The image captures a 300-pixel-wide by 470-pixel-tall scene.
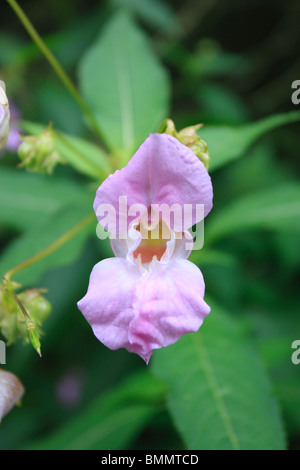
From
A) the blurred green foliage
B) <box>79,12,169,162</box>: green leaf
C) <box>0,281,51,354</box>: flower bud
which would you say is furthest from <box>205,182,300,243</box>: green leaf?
<box>0,281,51,354</box>: flower bud

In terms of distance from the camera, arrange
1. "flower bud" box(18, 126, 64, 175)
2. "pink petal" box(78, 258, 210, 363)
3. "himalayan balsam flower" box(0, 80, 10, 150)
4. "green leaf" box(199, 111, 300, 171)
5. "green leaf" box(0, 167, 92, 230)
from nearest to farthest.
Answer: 1. "pink petal" box(78, 258, 210, 363)
2. "himalayan balsam flower" box(0, 80, 10, 150)
3. "flower bud" box(18, 126, 64, 175)
4. "green leaf" box(199, 111, 300, 171)
5. "green leaf" box(0, 167, 92, 230)

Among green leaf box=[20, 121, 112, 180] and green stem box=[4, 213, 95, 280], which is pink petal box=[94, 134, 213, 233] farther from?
green leaf box=[20, 121, 112, 180]

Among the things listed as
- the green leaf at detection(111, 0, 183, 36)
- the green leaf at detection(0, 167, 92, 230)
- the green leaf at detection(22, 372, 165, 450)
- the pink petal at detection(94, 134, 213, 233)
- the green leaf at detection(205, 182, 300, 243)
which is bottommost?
the green leaf at detection(22, 372, 165, 450)

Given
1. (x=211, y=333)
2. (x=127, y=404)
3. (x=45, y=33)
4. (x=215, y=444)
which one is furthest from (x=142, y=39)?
(x=45, y=33)

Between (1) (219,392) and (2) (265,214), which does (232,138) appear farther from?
(1) (219,392)

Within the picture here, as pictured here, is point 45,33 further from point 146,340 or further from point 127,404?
point 146,340

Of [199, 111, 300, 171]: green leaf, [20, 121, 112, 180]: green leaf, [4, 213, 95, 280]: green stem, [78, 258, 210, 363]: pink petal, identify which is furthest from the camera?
[20, 121, 112, 180]: green leaf
